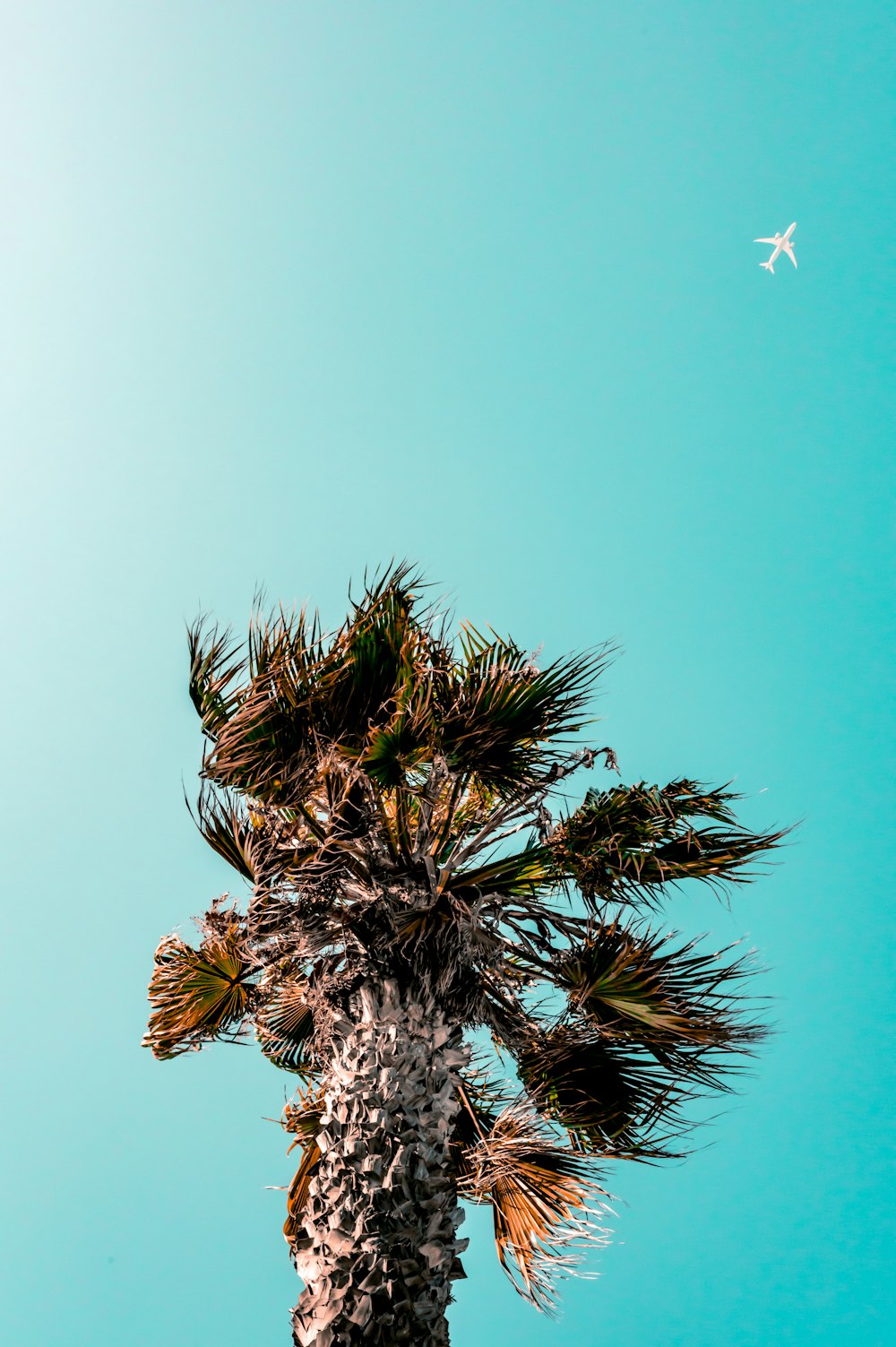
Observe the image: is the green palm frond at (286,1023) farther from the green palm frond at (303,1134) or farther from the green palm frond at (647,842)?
the green palm frond at (647,842)

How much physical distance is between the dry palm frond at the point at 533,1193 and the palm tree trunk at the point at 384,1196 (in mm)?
276

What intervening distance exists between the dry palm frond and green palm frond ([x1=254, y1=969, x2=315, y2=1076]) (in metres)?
1.57

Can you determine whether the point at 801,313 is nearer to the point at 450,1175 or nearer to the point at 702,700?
the point at 702,700

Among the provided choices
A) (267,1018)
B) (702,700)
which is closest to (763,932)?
(702,700)

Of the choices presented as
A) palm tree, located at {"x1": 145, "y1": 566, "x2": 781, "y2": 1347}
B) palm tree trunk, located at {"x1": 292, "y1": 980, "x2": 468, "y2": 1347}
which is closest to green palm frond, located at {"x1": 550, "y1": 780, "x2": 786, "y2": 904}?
palm tree, located at {"x1": 145, "y1": 566, "x2": 781, "y2": 1347}

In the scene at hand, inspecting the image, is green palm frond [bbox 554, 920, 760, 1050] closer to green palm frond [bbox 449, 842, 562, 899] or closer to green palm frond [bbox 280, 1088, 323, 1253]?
green palm frond [bbox 449, 842, 562, 899]

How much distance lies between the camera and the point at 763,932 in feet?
63.0

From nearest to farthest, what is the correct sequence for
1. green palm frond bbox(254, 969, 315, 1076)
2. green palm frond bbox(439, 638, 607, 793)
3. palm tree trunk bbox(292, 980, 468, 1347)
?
palm tree trunk bbox(292, 980, 468, 1347)
green palm frond bbox(439, 638, 607, 793)
green palm frond bbox(254, 969, 315, 1076)

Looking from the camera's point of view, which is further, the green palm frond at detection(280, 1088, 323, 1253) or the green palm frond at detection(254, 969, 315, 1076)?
the green palm frond at detection(254, 969, 315, 1076)

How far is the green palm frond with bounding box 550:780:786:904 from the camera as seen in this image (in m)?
5.95

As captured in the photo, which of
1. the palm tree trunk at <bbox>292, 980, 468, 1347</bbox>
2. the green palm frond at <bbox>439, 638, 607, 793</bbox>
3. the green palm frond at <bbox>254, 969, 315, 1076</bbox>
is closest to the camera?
the palm tree trunk at <bbox>292, 980, 468, 1347</bbox>

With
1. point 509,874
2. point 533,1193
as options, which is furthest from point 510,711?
point 533,1193

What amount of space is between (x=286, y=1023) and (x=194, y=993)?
3.20ft

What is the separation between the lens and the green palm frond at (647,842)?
5.95 meters
